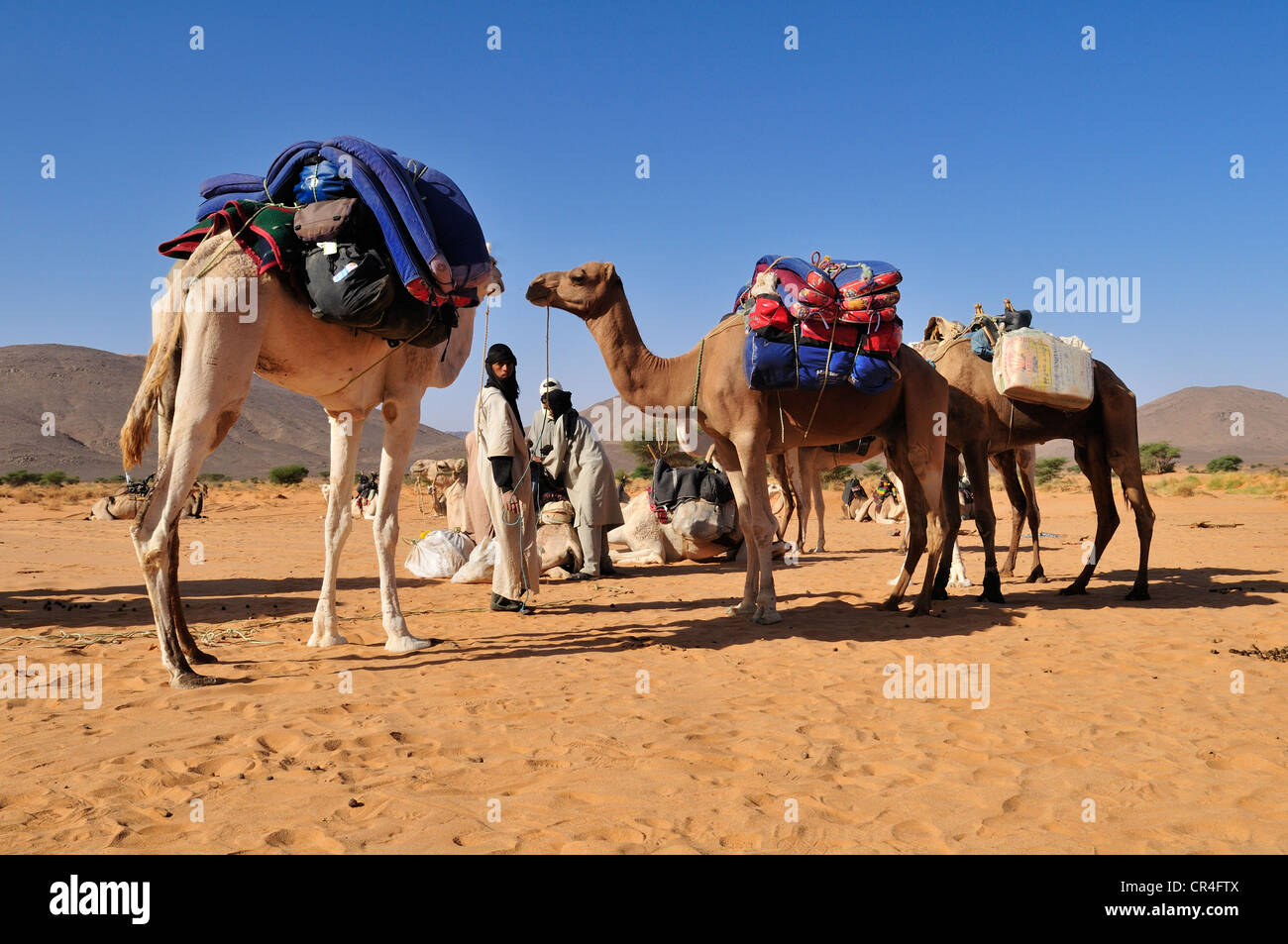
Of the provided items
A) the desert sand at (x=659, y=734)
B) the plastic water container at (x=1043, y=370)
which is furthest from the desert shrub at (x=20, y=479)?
the plastic water container at (x=1043, y=370)

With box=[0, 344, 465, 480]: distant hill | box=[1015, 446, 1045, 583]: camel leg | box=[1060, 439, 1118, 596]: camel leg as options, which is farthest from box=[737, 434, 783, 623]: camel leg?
box=[0, 344, 465, 480]: distant hill

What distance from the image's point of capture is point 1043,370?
9.21m

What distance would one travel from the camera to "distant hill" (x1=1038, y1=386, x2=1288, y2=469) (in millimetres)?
117250

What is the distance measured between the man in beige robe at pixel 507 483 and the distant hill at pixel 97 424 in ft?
215

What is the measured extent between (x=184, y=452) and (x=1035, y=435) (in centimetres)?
855

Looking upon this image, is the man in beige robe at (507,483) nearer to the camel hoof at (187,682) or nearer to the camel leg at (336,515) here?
the camel leg at (336,515)

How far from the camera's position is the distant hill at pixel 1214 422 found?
117 meters

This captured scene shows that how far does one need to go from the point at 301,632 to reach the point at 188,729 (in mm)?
3003

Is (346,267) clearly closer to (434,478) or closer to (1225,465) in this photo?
(434,478)

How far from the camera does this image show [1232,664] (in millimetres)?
6277

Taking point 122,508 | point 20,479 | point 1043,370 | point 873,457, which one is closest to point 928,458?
point 1043,370
